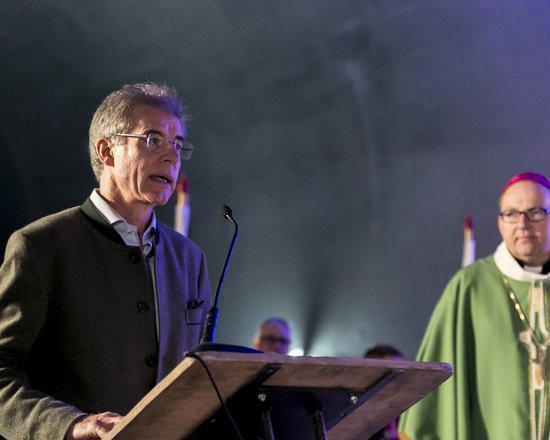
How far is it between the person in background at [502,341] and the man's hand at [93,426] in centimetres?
256

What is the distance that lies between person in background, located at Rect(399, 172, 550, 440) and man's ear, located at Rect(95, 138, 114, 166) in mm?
2283

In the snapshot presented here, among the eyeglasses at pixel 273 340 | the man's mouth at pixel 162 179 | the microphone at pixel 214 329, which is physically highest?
the man's mouth at pixel 162 179

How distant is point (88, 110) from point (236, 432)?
5329 millimetres

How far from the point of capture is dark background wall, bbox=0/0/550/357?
8.45 m

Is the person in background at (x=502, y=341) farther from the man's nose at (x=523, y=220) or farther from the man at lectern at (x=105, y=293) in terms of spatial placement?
the man at lectern at (x=105, y=293)

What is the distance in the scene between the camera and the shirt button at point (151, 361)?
2807 millimetres

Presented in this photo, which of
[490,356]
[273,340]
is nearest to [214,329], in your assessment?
[490,356]

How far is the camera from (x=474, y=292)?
479 cm

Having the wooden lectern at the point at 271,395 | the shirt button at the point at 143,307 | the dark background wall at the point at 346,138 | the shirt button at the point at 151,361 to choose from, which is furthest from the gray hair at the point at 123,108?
the dark background wall at the point at 346,138

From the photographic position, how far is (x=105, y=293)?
9.30 ft

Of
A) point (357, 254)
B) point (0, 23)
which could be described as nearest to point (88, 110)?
point (0, 23)

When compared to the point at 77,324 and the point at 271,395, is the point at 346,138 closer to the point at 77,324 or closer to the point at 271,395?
the point at 77,324

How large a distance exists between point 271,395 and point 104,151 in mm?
1231

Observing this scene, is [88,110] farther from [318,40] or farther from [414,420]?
[414,420]
